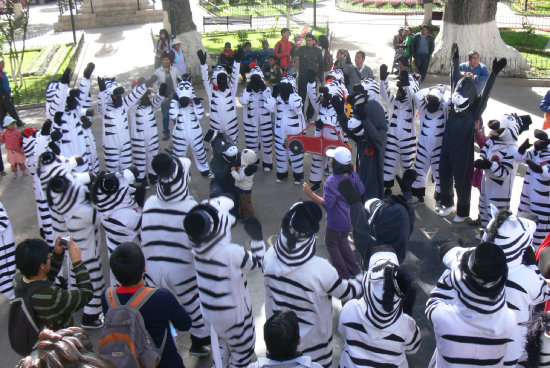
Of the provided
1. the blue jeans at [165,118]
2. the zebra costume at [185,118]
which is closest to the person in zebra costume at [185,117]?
the zebra costume at [185,118]

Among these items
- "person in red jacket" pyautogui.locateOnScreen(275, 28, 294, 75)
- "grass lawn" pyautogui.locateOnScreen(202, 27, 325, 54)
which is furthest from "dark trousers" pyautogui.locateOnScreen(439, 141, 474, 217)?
"grass lawn" pyautogui.locateOnScreen(202, 27, 325, 54)

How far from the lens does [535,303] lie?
167 inches

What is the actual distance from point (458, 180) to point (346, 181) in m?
2.55

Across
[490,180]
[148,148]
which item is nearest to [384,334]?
[490,180]

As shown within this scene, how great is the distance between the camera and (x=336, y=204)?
6199 mm

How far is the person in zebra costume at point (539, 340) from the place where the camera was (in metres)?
3.38

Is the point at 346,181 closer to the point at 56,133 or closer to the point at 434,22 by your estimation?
the point at 56,133

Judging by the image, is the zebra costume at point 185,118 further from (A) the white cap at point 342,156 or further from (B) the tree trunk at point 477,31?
(B) the tree trunk at point 477,31

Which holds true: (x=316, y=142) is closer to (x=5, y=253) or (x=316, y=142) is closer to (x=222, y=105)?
(x=222, y=105)

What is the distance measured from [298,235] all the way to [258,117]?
19.9 ft

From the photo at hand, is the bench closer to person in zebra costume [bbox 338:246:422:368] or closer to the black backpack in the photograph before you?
the black backpack

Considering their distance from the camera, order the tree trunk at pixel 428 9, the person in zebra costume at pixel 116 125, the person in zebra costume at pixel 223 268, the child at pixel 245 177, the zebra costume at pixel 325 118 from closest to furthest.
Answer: the person in zebra costume at pixel 223 268
the child at pixel 245 177
the zebra costume at pixel 325 118
the person in zebra costume at pixel 116 125
the tree trunk at pixel 428 9

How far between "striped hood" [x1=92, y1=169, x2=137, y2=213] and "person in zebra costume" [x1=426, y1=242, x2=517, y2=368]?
326 centimetres

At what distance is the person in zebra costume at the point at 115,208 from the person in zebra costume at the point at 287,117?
402cm
